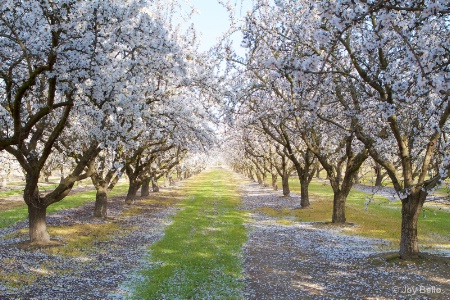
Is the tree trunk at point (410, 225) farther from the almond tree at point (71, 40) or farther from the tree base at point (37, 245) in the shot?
the tree base at point (37, 245)

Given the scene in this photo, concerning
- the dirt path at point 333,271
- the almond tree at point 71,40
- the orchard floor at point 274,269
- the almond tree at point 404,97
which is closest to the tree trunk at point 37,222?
the orchard floor at point 274,269

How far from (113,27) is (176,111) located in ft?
30.1

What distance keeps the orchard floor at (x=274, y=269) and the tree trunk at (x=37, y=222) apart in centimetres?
101

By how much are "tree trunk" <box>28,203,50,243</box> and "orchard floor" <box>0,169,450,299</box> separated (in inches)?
39.9

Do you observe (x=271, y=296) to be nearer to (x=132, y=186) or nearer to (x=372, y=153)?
(x=372, y=153)

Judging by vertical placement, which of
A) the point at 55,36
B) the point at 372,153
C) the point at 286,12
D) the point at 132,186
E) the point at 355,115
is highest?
the point at 286,12

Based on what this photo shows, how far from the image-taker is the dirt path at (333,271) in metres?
11.2

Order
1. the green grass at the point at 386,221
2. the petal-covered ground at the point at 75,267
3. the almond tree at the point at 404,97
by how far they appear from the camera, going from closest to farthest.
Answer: the almond tree at the point at 404,97
the petal-covered ground at the point at 75,267
the green grass at the point at 386,221

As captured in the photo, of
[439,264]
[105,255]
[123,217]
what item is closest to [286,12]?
[439,264]

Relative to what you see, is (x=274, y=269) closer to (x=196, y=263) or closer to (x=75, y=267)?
(x=196, y=263)

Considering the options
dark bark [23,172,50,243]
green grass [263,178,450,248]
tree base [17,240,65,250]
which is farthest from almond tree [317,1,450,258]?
tree base [17,240,65,250]

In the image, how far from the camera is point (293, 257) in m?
16.1

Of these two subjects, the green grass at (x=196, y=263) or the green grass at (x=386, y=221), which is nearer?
the green grass at (x=196, y=263)

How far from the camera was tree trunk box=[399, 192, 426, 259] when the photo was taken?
45.3 ft
